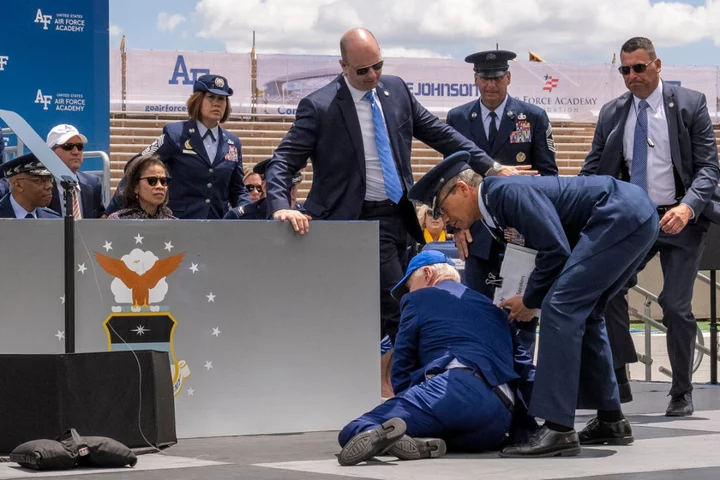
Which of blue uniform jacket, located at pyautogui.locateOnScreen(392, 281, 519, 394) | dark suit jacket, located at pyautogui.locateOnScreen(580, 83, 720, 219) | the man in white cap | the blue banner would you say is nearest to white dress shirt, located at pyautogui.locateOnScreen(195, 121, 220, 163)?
the man in white cap

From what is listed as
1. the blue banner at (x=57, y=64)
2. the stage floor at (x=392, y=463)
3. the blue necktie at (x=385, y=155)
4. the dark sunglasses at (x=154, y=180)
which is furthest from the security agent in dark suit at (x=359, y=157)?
the blue banner at (x=57, y=64)

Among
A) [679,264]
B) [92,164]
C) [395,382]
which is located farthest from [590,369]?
[92,164]

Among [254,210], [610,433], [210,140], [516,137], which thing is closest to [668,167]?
[516,137]

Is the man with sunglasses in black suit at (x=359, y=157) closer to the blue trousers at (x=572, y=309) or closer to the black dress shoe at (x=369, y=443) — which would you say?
the blue trousers at (x=572, y=309)

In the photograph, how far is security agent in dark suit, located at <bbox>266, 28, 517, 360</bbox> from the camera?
Answer: 6496 millimetres

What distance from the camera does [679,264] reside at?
23.2 feet

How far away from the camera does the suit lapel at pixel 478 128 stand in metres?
7.27

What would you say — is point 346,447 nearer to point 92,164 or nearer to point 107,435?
point 107,435

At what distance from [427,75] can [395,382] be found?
21121mm

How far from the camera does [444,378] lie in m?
5.27

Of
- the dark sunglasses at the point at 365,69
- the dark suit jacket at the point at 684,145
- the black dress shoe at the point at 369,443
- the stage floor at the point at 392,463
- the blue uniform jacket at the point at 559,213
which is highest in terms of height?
the dark sunglasses at the point at 365,69

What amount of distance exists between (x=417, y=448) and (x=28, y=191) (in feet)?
9.85

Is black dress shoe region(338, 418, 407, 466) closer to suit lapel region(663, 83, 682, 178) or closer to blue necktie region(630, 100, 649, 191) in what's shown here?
blue necktie region(630, 100, 649, 191)

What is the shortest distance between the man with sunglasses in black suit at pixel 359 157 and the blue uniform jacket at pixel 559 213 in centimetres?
108
